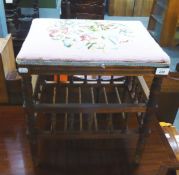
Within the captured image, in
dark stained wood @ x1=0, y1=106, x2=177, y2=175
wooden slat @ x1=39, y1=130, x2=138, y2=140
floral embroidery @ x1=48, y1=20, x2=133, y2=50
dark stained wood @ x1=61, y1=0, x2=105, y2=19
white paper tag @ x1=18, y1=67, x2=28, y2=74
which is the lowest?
dark stained wood @ x1=0, y1=106, x2=177, y2=175

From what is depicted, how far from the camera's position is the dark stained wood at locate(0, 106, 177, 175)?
1.19m

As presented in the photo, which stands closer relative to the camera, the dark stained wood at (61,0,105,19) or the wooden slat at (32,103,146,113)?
the wooden slat at (32,103,146,113)

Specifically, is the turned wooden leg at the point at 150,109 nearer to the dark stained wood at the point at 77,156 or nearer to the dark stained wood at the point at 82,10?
the dark stained wood at the point at 77,156

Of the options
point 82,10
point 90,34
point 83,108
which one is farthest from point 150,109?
point 82,10

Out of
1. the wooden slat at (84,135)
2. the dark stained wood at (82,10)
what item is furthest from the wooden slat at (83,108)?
the dark stained wood at (82,10)

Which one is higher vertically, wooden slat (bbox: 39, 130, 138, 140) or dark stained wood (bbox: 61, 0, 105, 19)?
dark stained wood (bbox: 61, 0, 105, 19)

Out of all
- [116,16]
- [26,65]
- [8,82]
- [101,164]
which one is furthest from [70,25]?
[116,16]

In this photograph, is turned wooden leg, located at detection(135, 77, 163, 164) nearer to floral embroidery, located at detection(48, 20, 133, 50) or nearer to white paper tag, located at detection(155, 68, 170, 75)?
white paper tag, located at detection(155, 68, 170, 75)

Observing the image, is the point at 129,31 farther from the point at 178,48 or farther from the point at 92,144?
the point at 178,48

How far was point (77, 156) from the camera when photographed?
1.26 metres

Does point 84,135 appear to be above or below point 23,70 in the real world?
below

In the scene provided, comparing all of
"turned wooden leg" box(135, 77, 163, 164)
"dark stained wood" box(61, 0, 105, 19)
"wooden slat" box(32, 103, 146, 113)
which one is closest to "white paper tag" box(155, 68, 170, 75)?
"turned wooden leg" box(135, 77, 163, 164)

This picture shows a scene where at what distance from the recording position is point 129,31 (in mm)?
1090

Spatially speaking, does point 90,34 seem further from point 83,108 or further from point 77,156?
point 77,156
